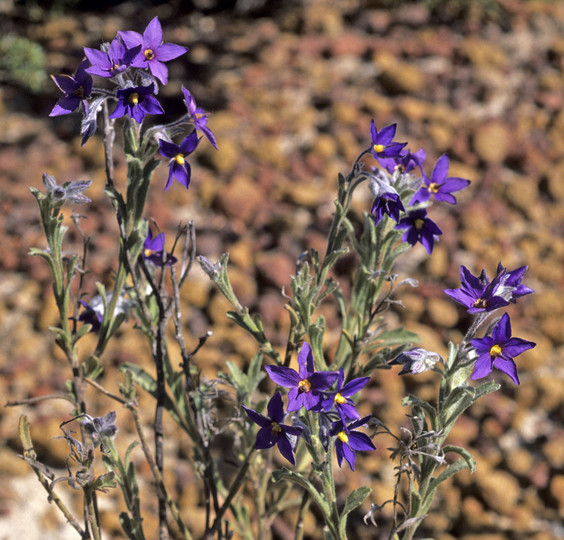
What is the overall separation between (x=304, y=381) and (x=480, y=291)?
0.78 feet

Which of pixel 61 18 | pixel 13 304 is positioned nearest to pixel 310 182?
pixel 13 304

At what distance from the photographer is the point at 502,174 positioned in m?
2.65

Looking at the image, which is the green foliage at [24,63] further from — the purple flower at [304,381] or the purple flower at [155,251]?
the purple flower at [304,381]

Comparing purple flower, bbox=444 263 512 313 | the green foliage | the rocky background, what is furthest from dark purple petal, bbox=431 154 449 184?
the green foliage

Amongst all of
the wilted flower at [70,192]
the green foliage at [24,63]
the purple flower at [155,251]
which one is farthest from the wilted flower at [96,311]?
the green foliage at [24,63]

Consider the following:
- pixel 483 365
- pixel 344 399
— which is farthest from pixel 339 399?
pixel 483 365

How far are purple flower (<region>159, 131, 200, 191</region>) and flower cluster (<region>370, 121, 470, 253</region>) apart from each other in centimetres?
23

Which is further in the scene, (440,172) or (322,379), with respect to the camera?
(440,172)

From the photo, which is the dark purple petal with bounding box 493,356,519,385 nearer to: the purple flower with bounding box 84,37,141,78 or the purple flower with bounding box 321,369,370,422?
the purple flower with bounding box 321,369,370,422

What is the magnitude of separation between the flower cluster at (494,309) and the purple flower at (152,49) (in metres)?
0.44

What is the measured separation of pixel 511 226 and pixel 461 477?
97cm

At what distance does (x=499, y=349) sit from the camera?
83 centimetres

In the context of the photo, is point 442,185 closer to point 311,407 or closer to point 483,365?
point 483,365

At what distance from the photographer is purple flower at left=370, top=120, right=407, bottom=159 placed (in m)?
0.92
